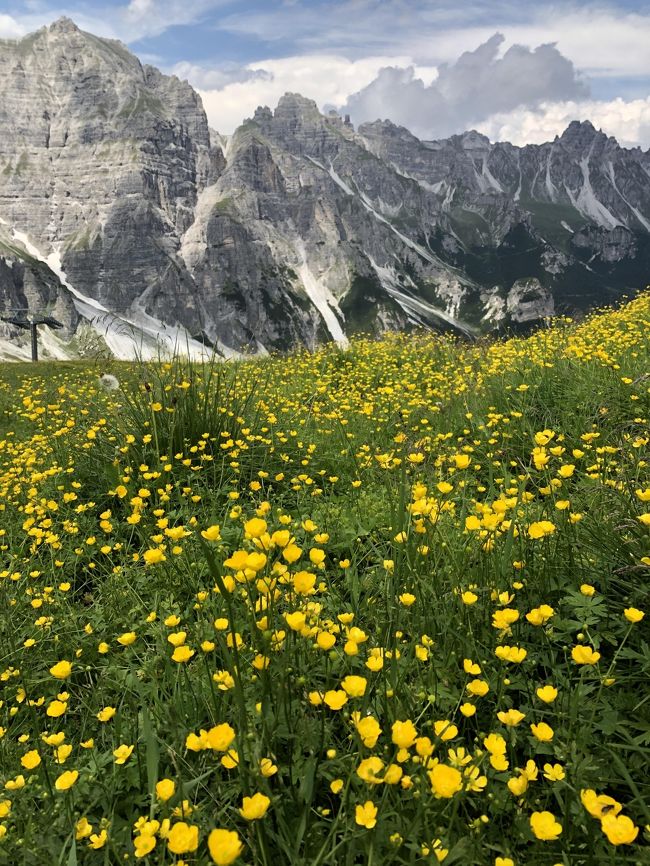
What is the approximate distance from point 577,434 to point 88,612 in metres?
5.45

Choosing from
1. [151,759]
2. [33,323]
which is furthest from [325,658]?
[33,323]

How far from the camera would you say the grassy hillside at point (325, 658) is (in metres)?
1.81

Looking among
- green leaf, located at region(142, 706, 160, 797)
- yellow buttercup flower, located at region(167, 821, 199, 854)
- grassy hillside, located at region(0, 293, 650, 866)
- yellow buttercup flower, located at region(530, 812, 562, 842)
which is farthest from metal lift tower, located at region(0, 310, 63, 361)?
yellow buttercup flower, located at region(530, 812, 562, 842)

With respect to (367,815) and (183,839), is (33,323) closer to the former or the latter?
(183,839)

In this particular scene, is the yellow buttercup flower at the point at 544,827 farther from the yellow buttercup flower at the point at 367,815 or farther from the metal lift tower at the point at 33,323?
the metal lift tower at the point at 33,323

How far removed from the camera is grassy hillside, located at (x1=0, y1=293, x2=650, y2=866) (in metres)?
1.81

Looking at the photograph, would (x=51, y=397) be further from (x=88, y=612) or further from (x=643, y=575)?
(x=643, y=575)

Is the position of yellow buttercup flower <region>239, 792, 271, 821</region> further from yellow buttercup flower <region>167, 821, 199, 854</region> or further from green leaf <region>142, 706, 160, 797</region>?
green leaf <region>142, 706, 160, 797</region>

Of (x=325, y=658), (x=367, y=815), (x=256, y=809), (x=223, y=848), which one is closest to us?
(x=223, y=848)

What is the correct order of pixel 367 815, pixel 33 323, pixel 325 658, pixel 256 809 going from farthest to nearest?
pixel 33 323, pixel 325 658, pixel 367 815, pixel 256 809

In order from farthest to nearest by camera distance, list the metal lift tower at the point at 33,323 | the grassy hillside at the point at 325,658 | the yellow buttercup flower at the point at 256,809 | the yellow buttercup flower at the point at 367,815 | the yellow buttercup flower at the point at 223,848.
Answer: the metal lift tower at the point at 33,323, the grassy hillside at the point at 325,658, the yellow buttercup flower at the point at 367,815, the yellow buttercup flower at the point at 256,809, the yellow buttercup flower at the point at 223,848

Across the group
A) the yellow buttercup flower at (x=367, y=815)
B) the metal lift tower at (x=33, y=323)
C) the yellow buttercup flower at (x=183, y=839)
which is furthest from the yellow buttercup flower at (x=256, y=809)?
the metal lift tower at (x=33, y=323)

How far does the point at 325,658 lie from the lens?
8.50ft

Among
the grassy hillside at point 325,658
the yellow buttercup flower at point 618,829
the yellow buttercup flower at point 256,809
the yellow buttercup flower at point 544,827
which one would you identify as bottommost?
the grassy hillside at point 325,658
